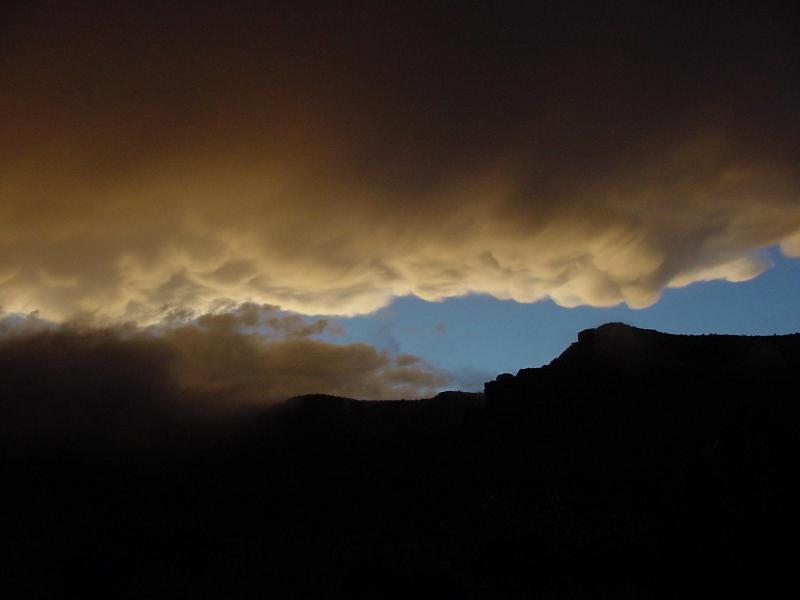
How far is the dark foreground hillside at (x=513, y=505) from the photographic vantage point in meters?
53.7

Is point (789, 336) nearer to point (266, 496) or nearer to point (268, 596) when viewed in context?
point (268, 596)

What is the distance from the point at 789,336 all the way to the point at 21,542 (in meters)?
143

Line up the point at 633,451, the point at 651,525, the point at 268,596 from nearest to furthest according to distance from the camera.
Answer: the point at 651,525 < the point at 268,596 < the point at 633,451

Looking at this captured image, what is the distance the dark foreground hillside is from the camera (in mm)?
53719

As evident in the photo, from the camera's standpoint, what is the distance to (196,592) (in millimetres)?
86125

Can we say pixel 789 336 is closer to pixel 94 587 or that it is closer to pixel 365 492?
pixel 365 492

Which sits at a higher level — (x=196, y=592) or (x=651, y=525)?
(x=651, y=525)

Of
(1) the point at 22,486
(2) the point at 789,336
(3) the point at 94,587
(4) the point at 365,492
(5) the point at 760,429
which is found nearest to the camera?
(5) the point at 760,429

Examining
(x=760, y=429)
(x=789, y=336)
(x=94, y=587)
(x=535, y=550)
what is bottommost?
(x=94, y=587)

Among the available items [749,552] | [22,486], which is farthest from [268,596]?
[22,486]

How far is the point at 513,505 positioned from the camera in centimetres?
9662

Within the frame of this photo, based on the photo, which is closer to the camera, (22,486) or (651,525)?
(651,525)

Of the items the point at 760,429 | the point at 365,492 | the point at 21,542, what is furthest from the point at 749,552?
the point at 365,492

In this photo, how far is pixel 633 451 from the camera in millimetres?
109062
